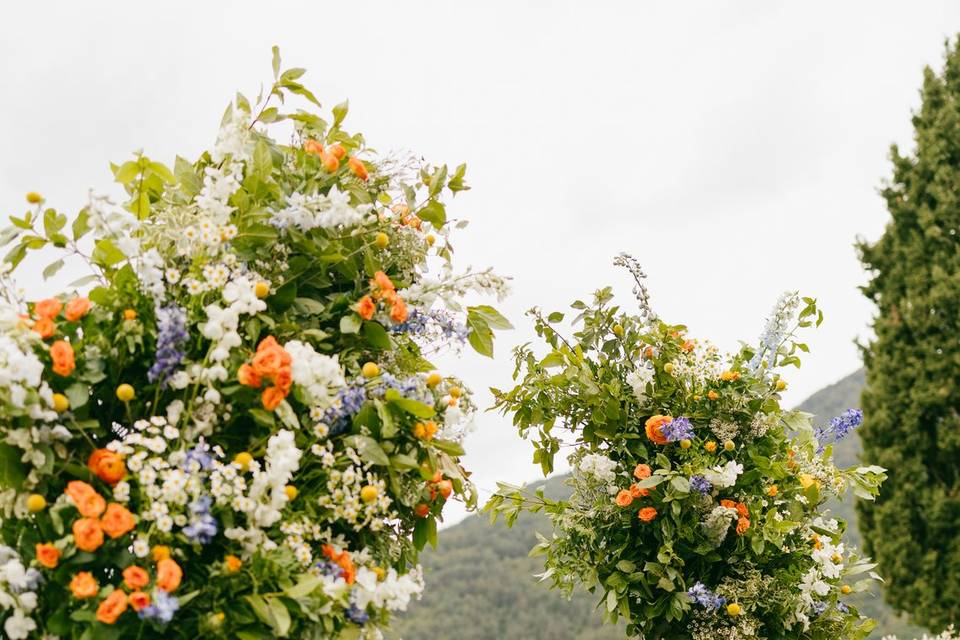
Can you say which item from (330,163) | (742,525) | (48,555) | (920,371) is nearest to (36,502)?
(48,555)

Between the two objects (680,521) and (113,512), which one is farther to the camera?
(680,521)

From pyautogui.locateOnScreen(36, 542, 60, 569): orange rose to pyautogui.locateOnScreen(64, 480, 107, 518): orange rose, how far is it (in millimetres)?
98

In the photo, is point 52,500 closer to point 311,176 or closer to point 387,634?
point 387,634

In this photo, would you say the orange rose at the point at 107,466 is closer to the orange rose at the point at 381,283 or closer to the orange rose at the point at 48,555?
the orange rose at the point at 48,555

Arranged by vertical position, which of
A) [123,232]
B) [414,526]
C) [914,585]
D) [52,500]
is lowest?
[914,585]

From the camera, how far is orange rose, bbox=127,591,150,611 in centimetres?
172

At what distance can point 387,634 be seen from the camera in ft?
7.20

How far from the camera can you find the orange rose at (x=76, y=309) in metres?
1.96

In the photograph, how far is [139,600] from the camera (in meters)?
1.73

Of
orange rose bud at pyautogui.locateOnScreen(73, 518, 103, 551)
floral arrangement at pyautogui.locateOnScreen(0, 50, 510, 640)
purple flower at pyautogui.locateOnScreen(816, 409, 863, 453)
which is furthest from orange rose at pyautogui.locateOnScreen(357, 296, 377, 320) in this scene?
purple flower at pyautogui.locateOnScreen(816, 409, 863, 453)

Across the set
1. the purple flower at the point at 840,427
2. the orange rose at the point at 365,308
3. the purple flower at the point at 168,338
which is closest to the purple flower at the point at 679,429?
the purple flower at the point at 840,427

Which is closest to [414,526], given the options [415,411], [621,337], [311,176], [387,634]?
[387,634]

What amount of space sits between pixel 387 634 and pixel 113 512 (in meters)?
0.82

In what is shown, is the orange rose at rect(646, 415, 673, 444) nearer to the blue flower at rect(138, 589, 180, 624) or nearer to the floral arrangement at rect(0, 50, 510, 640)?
the floral arrangement at rect(0, 50, 510, 640)
